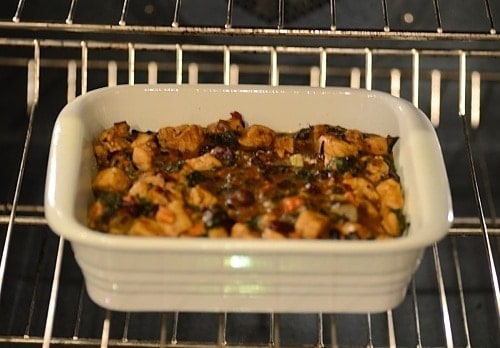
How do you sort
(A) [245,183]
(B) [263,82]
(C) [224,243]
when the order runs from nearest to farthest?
(C) [224,243], (A) [245,183], (B) [263,82]

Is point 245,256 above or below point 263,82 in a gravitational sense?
below

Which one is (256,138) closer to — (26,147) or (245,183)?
(245,183)

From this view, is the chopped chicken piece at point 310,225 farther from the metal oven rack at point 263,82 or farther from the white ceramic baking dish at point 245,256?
the metal oven rack at point 263,82

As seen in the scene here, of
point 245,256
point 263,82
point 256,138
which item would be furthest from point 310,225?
point 263,82

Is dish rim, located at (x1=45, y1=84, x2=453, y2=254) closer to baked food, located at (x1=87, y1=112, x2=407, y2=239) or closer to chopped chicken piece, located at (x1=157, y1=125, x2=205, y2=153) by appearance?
baked food, located at (x1=87, y1=112, x2=407, y2=239)

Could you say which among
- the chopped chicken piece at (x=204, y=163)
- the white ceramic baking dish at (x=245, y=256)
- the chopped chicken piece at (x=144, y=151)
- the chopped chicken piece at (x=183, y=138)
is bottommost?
the white ceramic baking dish at (x=245, y=256)

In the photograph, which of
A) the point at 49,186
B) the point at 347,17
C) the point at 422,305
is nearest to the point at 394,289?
the point at 49,186

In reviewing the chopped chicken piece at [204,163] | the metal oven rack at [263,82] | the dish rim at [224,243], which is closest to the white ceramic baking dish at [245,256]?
the dish rim at [224,243]
